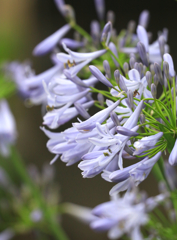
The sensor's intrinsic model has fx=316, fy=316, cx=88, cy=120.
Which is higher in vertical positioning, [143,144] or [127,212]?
[143,144]

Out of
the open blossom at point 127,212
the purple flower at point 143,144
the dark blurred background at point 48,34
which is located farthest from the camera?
the dark blurred background at point 48,34

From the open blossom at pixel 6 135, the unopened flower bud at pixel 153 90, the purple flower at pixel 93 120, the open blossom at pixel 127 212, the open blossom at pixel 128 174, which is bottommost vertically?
the open blossom at pixel 127 212

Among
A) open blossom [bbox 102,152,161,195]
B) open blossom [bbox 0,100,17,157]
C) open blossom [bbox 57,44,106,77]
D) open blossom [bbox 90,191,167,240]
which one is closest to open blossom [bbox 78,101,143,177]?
open blossom [bbox 102,152,161,195]

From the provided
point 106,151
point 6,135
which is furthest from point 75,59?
point 6,135

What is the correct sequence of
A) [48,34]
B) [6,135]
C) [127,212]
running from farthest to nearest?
1. [48,34]
2. [6,135]
3. [127,212]

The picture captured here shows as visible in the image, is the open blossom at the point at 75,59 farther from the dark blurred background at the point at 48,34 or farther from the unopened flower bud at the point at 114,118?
the dark blurred background at the point at 48,34

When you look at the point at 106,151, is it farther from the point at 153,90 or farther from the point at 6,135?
the point at 6,135

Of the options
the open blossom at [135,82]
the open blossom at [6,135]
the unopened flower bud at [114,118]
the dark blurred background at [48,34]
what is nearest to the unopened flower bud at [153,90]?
the open blossom at [135,82]

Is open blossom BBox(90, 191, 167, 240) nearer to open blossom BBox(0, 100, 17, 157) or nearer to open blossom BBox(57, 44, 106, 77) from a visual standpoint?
open blossom BBox(57, 44, 106, 77)

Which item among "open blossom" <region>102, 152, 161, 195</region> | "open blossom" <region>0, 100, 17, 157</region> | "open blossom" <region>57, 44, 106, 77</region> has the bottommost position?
"open blossom" <region>102, 152, 161, 195</region>
